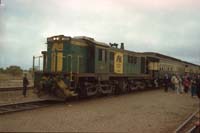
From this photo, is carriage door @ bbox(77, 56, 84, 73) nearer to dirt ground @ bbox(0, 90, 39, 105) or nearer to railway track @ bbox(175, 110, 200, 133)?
dirt ground @ bbox(0, 90, 39, 105)

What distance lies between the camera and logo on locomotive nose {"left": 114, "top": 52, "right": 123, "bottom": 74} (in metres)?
19.0

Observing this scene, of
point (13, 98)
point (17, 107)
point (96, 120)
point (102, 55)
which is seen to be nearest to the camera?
point (96, 120)

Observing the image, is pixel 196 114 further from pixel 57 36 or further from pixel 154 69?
pixel 154 69

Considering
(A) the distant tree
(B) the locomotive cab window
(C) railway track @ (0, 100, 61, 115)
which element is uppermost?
(B) the locomotive cab window

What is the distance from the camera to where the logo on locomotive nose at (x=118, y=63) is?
62.5ft

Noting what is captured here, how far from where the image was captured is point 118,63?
1934 centimetres

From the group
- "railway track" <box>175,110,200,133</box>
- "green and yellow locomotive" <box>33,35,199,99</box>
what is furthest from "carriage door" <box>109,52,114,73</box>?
"railway track" <box>175,110,200,133</box>

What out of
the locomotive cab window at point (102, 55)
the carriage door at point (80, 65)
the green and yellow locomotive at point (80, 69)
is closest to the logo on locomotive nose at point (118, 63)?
the green and yellow locomotive at point (80, 69)

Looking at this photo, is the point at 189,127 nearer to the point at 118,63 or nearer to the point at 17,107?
the point at 17,107

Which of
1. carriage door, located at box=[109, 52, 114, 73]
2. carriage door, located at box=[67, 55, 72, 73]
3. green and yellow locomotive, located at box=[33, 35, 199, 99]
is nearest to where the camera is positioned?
Result: green and yellow locomotive, located at box=[33, 35, 199, 99]

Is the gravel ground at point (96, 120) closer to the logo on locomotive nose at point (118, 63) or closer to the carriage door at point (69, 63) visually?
the carriage door at point (69, 63)

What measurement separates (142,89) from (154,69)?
2652 mm

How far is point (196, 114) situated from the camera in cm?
1229

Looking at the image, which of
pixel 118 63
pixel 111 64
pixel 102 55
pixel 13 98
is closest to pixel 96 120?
pixel 102 55
